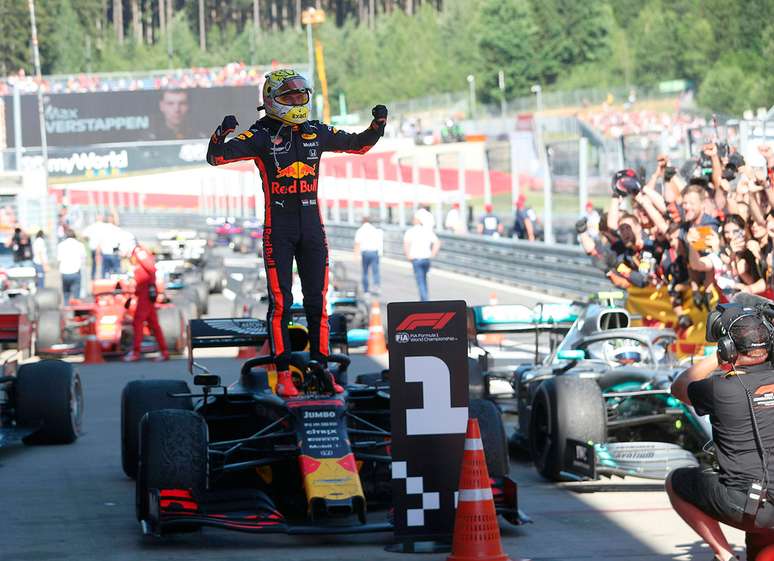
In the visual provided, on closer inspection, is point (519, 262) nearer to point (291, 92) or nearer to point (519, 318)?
point (519, 318)

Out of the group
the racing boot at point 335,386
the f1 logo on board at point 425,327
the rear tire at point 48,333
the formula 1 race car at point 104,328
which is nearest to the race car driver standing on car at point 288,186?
the racing boot at point 335,386

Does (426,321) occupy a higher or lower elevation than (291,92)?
lower

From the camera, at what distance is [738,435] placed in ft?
20.6

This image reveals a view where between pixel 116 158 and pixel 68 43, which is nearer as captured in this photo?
pixel 116 158

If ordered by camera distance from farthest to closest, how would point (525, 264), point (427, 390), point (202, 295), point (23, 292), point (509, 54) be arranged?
1. point (509, 54)
2. point (525, 264)
3. point (202, 295)
4. point (23, 292)
5. point (427, 390)

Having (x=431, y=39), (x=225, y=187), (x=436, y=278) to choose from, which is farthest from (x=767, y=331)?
(x=431, y=39)

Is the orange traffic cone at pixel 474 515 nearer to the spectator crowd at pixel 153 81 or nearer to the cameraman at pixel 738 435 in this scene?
the cameraman at pixel 738 435

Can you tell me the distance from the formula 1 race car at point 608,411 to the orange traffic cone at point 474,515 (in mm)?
2456

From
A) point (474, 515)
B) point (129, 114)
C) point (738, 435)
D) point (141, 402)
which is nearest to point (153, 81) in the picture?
point (129, 114)

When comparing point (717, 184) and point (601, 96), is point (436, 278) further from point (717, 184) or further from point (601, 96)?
point (601, 96)

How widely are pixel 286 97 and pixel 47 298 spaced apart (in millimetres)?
14838

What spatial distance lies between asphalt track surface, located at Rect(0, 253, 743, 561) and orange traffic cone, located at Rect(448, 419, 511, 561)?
1.41 ft

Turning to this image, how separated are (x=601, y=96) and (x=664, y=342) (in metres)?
66.8

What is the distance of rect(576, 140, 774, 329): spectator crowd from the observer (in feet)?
43.2
